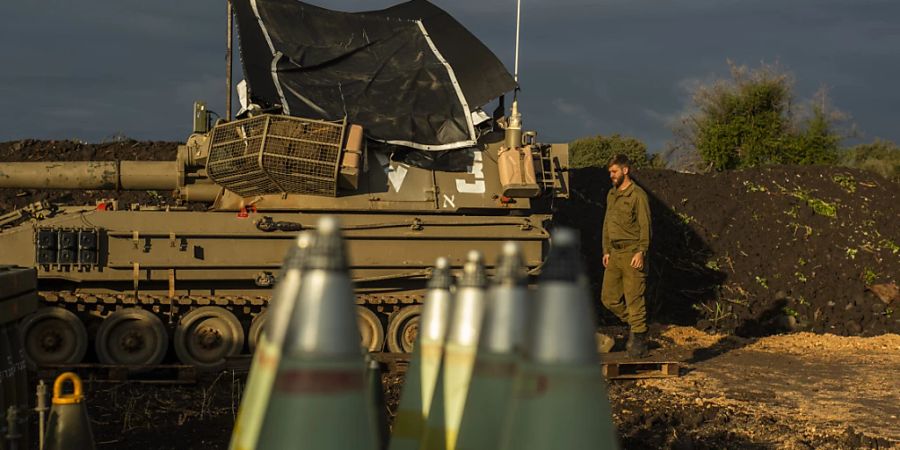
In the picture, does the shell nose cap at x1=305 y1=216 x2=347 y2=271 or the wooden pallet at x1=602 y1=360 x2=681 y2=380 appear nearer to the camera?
the shell nose cap at x1=305 y1=216 x2=347 y2=271

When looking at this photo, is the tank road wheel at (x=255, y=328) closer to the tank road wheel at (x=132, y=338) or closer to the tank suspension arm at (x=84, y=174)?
the tank road wheel at (x=132, y=338)

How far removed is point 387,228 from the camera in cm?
1092

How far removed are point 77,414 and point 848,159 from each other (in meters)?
33.5

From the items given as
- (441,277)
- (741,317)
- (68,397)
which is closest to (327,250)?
(441,277)

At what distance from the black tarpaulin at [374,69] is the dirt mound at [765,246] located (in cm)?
591

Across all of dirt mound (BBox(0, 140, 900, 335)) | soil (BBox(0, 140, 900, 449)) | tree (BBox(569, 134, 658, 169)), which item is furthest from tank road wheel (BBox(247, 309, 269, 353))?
tree (BBox(569, 134, 658, 169))

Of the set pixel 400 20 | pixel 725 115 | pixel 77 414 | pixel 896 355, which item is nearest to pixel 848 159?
pixel 725 115

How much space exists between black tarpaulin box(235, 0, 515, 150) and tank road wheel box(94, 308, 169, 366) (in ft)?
8.64

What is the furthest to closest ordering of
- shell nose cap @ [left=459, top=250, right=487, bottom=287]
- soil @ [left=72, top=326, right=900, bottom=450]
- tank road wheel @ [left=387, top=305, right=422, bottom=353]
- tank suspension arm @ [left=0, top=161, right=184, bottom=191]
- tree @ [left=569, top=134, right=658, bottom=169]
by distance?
tree @ [left=569, top=134, right=658, bottom=169], tank suspension arm @ [left=0, top=161, right=184, bottom=191], tank road wheel @ [left=387, top=305, right=422, bottom=353], soil @ [left=72, top=326, right=900, bottom=450], shell nose cap @ [left=459, top=250, right=487, bottom=287]

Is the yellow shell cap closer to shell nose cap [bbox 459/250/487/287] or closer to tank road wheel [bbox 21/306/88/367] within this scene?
shell nose cap [bbox 459/250/487/287]

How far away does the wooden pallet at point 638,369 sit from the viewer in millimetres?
10188

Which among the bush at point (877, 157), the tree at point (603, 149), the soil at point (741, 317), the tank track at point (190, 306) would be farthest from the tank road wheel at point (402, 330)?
the bush at point (877, 157)

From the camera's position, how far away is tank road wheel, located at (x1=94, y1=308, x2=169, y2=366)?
10.2 metres

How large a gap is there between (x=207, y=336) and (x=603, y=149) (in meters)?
24.8
